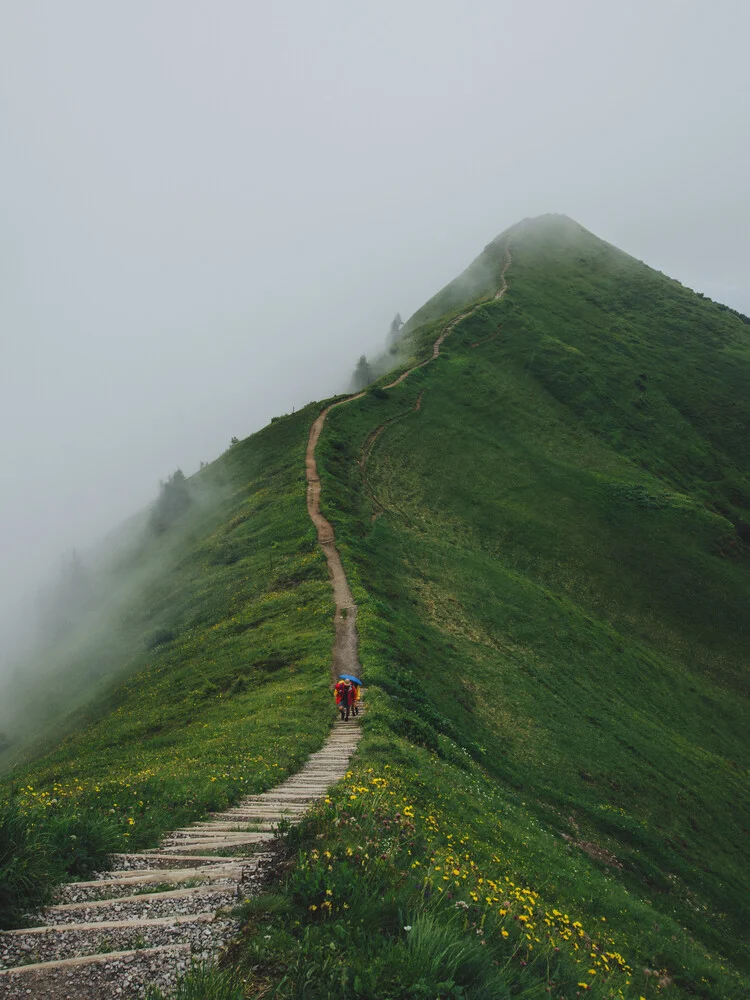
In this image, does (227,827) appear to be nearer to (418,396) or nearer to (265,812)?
(265,812)

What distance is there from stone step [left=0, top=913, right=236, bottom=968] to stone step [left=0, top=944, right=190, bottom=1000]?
165 millimetres

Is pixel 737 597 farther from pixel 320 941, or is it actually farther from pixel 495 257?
pixel 495 257

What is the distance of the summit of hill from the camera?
21.1 feet

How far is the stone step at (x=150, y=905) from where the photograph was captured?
5863mm

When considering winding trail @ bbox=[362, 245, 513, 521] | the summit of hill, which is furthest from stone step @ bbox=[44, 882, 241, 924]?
winding trail @ bbox=[362, 245, 513, 521]

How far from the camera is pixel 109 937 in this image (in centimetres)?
541

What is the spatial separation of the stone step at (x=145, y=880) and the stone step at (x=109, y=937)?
0.80m

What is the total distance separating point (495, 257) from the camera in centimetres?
13525

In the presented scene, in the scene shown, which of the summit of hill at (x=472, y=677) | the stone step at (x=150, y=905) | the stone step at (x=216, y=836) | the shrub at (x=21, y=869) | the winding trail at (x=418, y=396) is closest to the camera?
the shrub at (x=21, y=869)

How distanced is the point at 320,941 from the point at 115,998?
1714 millimetres

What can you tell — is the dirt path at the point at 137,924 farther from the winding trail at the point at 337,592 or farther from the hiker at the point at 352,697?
the winding trail at the point at 337,592

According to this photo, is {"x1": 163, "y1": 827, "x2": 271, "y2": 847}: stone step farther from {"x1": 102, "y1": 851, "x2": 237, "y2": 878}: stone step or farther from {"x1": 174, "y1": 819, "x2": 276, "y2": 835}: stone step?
{"x1": 102, "y1": 851, "x2": 237, "y2": 878}: stone step

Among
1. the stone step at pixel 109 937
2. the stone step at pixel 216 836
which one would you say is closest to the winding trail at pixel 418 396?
the stone step at pixel 216 836

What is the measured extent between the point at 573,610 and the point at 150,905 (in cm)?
4504
